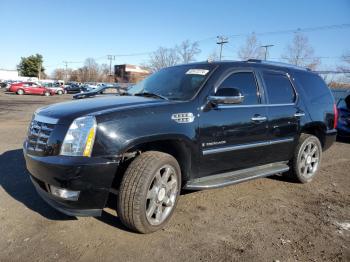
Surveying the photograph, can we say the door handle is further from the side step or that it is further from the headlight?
the headlight

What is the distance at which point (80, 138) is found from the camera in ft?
10.5

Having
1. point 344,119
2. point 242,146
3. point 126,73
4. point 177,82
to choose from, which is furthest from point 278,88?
point 126,73

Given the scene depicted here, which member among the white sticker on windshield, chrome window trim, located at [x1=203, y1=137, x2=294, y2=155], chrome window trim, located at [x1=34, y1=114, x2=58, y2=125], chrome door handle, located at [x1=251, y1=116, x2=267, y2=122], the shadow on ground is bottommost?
the shadow on ground

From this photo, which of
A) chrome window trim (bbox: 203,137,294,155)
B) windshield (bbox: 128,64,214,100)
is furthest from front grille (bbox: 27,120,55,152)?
chrome window trim (bbox: 203,137,294,155)

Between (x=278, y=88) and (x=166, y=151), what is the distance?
2230 millimetres

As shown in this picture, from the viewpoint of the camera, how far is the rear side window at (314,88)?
5.66m

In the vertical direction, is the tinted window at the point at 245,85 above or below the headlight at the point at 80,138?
above

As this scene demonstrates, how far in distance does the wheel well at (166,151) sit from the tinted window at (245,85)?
3.48 feet

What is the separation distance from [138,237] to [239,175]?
1614 mm

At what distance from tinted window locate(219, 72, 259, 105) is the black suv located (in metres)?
0.01

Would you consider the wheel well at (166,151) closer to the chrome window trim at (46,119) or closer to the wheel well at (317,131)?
the chrome window trim at (46,119)

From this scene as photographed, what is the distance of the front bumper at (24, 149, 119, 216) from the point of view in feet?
10.3

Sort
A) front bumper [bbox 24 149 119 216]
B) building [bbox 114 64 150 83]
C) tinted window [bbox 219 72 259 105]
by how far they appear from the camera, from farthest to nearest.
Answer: building [bbox 114 64 150 83] < tinted window [bbox 219 72 259 105] < front bumper [bbox 24 149 119 216]

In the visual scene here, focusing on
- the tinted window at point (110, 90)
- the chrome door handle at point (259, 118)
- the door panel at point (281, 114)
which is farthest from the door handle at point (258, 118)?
the tinted window at point (110, 90)
